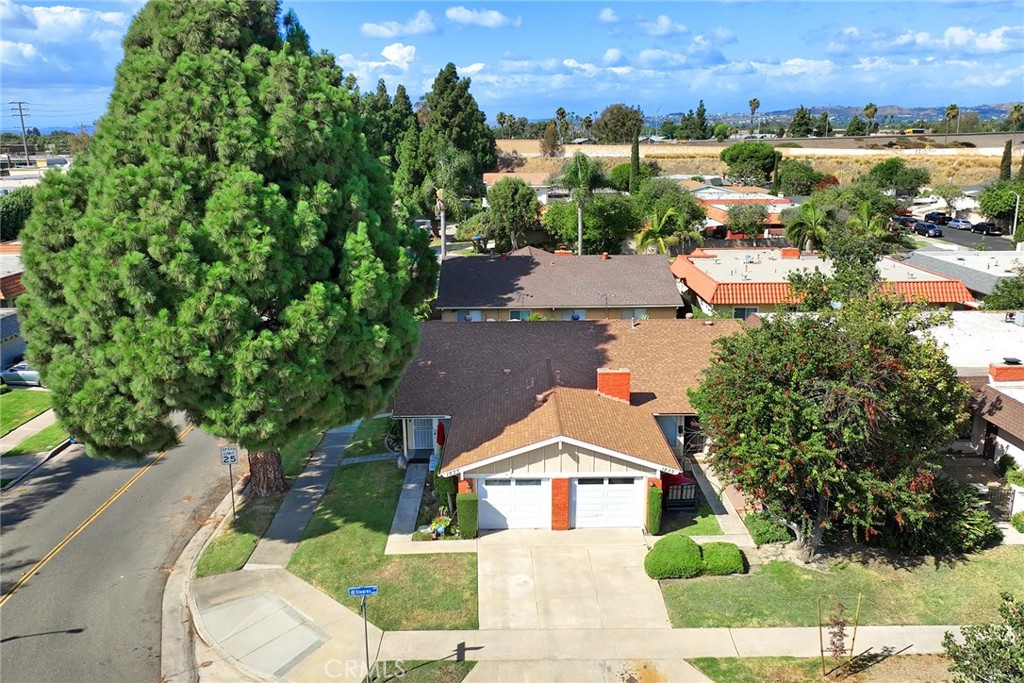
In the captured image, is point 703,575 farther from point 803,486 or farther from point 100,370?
point 100,370

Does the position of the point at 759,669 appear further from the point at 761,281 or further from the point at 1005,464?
the point at 761,281

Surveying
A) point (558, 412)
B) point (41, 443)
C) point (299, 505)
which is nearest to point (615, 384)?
point (558, 412)

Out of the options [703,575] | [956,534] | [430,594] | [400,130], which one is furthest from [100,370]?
[400,130]

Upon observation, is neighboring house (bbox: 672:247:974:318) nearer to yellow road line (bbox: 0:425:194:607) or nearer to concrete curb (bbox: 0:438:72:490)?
yellow road line (bbox: 0:425:194:607)

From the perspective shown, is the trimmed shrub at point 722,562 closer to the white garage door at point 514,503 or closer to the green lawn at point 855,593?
the green lawn at point 855,593

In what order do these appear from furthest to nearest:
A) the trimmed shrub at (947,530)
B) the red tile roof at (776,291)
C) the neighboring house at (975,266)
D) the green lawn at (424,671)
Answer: the neighboring house at (975,266) → the red tile roof at (776,291) → the trimmed shrub at (947,530) → the green lawn at (424,671)

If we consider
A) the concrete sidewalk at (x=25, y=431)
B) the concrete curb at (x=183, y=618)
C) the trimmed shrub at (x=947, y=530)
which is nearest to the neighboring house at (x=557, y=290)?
the concrete sidewalk at (x=25, y=431)

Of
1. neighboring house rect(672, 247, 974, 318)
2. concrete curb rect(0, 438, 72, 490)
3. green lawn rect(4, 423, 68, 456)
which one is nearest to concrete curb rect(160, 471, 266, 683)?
concrete curb rect(0, 438, 72, 490)
